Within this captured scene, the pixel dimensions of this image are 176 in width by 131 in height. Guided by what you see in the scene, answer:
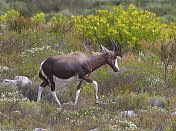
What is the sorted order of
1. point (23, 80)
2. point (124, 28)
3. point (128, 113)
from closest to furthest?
1. point (128, 113)
2. point (23, 80)
3. point (124, 28)

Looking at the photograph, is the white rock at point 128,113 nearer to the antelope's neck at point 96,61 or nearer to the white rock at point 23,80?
the antelope's neck at point 96,61

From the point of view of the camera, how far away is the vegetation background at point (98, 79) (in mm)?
6258

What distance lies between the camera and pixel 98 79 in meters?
8.45

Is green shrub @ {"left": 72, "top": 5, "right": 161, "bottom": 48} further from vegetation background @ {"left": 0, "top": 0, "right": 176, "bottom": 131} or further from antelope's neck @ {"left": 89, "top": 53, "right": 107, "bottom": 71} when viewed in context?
antelope's neck @ {"left": 89, "top": 53, "right": 107, "bottom": 71}

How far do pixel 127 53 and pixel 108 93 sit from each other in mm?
3745

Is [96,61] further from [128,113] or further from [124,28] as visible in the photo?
[124,28]

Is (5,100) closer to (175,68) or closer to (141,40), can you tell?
(175,68)

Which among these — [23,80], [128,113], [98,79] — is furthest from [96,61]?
[23,80]

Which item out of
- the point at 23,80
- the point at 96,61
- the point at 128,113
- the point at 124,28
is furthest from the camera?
the point at 124,28

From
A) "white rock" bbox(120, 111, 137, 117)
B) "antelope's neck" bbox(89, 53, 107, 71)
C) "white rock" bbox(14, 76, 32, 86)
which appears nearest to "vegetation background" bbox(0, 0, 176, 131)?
"white rock" bbox(120, 111, 137, 117)

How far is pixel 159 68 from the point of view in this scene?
9344mm

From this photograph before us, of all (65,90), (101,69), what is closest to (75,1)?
(101,69)

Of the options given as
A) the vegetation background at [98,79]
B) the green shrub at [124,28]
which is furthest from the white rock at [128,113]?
the green shrub at [124,28]

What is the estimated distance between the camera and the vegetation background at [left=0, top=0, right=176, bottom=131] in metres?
6.26
